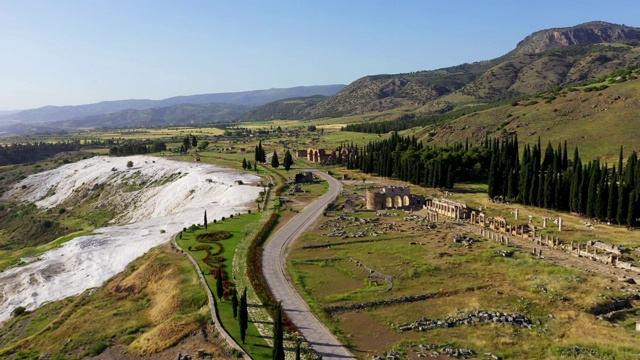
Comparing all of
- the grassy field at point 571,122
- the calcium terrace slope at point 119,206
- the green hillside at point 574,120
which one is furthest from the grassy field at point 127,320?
the green hillside at point 574,120

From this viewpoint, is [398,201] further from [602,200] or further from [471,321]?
[471,321]

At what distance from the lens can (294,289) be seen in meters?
46.1

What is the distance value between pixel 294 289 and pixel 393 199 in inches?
1855

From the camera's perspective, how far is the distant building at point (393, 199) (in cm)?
8562

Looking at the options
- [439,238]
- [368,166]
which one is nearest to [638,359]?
[439,238]

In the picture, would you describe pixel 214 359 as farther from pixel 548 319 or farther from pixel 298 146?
pixel 298 146

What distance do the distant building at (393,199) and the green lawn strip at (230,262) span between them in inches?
836

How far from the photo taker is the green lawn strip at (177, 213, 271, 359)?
35.2 meters

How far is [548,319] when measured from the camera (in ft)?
126

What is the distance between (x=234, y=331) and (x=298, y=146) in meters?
162

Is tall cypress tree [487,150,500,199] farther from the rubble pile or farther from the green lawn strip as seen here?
the rubble pile

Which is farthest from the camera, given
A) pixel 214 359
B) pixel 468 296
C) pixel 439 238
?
pixel 439 238

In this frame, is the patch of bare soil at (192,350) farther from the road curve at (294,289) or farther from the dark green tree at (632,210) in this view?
the dark green tree at (632,210)

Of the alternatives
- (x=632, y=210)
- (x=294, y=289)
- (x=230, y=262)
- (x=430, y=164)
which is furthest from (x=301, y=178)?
(x=632, y=210)
